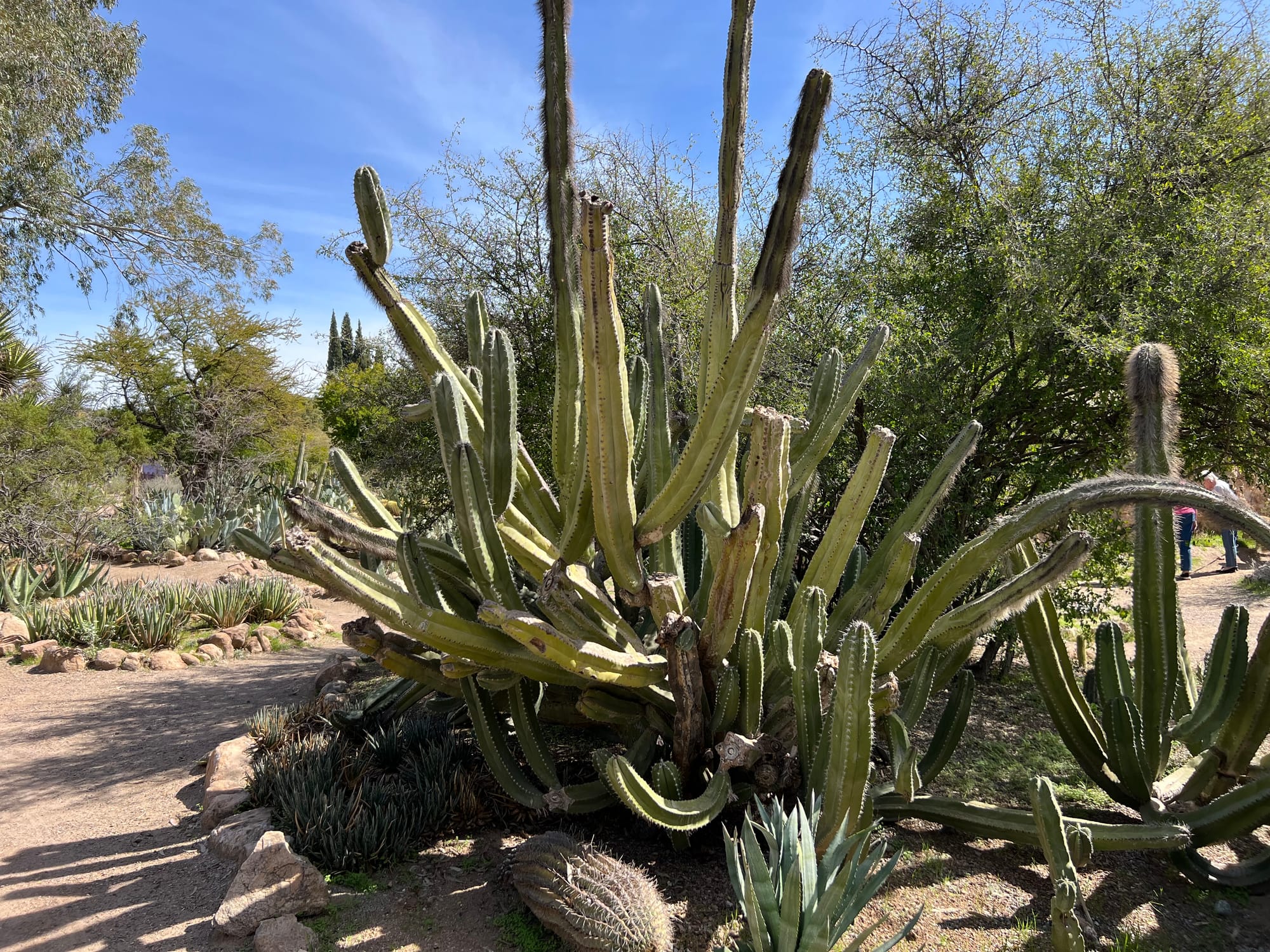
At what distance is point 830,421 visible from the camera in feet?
12.1

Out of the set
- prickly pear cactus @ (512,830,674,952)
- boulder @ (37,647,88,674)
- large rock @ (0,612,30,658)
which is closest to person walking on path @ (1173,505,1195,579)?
prickly pear cactus @ (512,830,674,952)

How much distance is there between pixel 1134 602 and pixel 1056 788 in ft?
3.81

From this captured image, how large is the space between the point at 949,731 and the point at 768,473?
63.8 inches

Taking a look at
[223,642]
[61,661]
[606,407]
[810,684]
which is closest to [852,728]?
[810,684]

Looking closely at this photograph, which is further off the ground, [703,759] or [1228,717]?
[1228,717]

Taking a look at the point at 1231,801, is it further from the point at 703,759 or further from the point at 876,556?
the point at 703,759

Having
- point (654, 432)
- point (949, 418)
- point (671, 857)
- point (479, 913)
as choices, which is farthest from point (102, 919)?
point (949, 418)

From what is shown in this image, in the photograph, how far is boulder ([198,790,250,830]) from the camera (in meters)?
3.79

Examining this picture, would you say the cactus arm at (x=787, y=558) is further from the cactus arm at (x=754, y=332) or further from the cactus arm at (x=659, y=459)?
the cactus arm at (x=754, y=332)

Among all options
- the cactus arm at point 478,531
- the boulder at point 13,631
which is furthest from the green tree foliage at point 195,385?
the cactus arm at point 478,531

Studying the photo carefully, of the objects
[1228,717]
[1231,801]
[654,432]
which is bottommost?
[1231,801]

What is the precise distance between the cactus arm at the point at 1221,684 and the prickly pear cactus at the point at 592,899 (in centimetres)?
229

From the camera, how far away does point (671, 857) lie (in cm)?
322

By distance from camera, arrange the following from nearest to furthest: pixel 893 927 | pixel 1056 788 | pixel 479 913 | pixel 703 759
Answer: pixel 893 927 → pixel 479 913 → pixel 703 759 → pixel 1056 788
